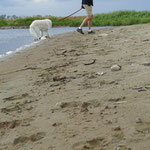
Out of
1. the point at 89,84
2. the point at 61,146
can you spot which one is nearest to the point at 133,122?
the point at 61,146

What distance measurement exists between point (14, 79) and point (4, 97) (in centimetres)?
95

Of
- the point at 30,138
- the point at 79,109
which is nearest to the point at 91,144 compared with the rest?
the point at 30,138

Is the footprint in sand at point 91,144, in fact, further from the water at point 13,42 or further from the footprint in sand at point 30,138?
the water at point 13,42

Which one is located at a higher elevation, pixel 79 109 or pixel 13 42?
pixel 13 42

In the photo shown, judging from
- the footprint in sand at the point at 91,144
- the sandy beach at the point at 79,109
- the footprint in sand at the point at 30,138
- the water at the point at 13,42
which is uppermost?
the water at the point at 13,42

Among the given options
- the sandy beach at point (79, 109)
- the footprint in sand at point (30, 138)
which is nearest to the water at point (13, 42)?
the sandy beach at point (79, 109)

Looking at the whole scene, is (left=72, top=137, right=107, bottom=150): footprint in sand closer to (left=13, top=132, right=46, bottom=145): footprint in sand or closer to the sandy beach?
the sandy beach

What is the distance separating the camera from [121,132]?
179 cm

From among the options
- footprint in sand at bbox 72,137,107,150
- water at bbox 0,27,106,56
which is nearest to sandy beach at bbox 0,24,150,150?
footprint in sand at bbox 72,137,107,150

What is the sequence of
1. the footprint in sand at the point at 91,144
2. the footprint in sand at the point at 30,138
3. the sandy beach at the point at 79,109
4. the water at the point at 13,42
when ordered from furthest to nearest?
the water at the point at 13,42 → the footprint in sand at the point at 30,138 → the sandy beach at the point at 79,109 → the footprint in sand at the point at 91,144

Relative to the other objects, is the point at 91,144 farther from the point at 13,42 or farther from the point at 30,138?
the point at 13,42

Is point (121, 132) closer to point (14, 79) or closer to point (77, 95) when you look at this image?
point (77, 95)

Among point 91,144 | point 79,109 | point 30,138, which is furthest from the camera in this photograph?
point 79,109

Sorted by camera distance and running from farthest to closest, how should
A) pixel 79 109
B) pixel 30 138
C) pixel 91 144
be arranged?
pixel 79 109
pixel 30 138
pixel 91 144
